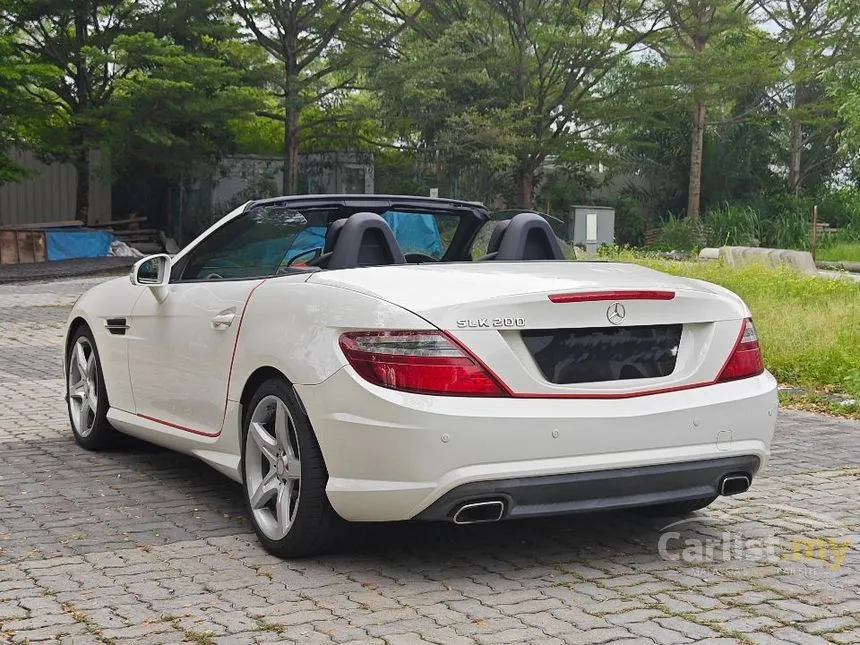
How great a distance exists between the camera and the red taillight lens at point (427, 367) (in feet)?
14.5

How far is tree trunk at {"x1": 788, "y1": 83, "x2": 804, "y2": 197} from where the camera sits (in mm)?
43188

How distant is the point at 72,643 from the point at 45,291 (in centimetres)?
1841

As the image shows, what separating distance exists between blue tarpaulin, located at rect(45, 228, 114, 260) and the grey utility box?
1247 cm

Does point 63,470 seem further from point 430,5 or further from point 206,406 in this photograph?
point 430,5

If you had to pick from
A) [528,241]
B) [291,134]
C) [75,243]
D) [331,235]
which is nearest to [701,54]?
[291,134]

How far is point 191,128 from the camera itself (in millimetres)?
31891

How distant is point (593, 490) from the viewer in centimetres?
454

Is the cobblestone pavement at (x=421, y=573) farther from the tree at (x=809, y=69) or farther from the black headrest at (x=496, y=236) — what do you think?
the tree at (x=809, y=69)

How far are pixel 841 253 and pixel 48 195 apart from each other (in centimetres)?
2102

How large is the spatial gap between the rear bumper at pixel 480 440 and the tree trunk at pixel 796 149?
3974cm

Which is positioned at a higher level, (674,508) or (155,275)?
(155,275)

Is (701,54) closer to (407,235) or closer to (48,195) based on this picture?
(48,195)

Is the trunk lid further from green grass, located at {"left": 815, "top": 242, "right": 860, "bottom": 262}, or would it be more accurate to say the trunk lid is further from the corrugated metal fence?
green grass, located at {"left": 815, "top": 242, "right": 860, "bottom": 262}

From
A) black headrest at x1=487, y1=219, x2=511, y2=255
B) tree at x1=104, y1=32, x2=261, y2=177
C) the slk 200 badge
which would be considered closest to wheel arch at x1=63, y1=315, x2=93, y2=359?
black headrest at x1=487, y1=219, x2=511, y2=255
